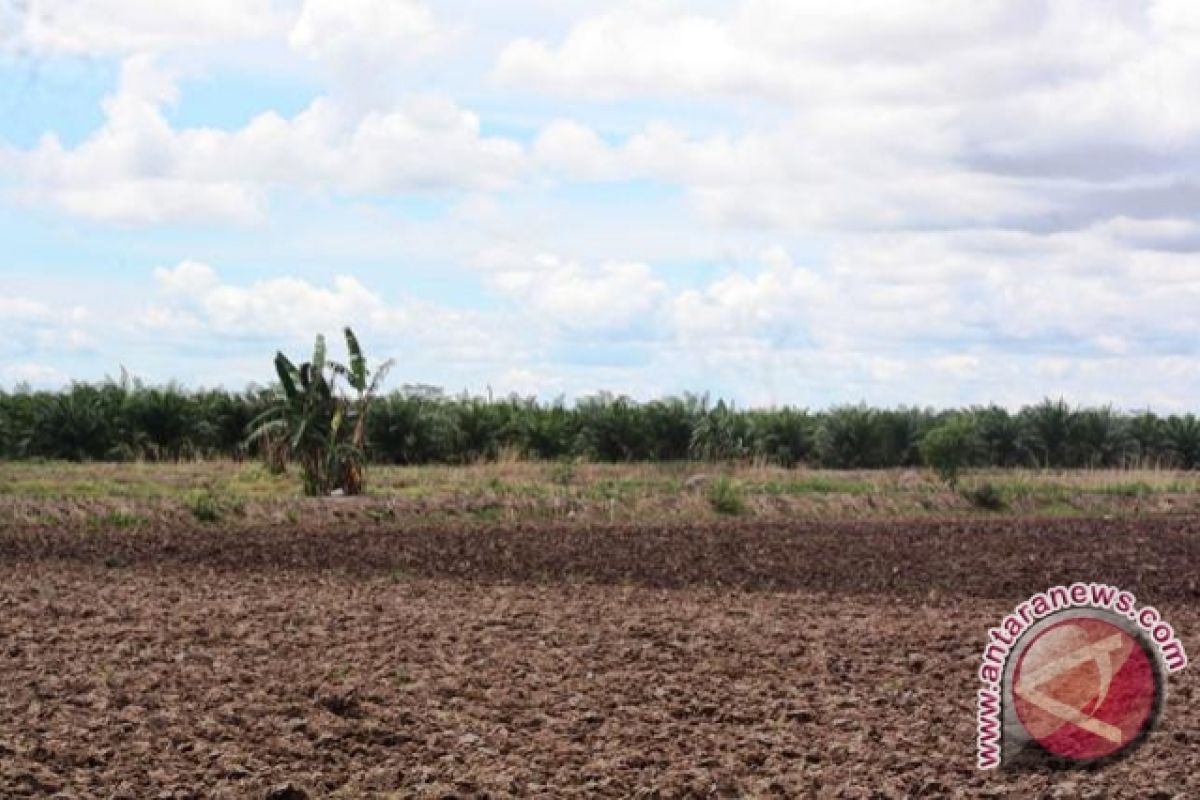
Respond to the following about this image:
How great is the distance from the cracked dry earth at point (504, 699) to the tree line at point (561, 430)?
20543 mm

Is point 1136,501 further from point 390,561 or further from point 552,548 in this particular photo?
point 390,561

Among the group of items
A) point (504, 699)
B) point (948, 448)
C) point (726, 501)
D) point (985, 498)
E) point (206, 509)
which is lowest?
point (504, 699)

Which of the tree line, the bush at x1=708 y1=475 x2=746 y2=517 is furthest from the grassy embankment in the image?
the tree line

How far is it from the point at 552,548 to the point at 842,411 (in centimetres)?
2123

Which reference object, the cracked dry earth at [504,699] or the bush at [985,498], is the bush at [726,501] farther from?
the cracked dry earth at [504,699]

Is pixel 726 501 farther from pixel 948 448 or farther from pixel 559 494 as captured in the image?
pixel 948 448

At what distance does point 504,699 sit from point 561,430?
27321 millimetres

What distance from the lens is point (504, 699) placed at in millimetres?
10047

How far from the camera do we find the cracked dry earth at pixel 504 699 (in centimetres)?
839

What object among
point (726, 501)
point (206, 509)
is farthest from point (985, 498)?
point (206, 509)

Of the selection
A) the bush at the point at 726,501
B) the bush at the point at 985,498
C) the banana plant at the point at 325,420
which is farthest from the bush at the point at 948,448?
the banana plant at the point at 325,420

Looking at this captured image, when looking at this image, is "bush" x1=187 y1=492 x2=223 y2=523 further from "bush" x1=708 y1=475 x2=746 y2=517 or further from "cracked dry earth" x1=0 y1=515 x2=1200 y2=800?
"bush" x1=708 y1=475 x2=746 y2=517

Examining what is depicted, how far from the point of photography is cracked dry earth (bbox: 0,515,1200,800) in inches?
330

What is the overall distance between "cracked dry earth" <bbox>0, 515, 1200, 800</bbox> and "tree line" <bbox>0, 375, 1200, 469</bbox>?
67.4 feet
